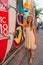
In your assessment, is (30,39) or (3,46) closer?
(3,46)

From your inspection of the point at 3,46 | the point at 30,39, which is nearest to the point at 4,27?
the point at 3,46

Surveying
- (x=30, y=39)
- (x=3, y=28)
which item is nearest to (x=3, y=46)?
(x=3, y=28)

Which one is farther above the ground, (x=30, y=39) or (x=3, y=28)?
(x=3, y=28)

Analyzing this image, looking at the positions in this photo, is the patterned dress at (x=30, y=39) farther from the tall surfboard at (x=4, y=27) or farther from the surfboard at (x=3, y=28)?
the surfboard at (x=3, y=28)

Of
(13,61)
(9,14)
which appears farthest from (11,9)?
(13,61)

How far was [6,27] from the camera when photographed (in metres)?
6.06

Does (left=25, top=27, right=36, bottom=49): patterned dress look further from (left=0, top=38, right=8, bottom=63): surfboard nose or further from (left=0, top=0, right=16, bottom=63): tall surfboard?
(left=0, top=38, right=8, bottom=63): surfboard nose

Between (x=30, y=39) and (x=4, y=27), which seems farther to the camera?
(x=30, y=39)

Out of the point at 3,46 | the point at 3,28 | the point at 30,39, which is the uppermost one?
the point at 3,28

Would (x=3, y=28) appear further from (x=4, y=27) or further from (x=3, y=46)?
(x=3, y=46)

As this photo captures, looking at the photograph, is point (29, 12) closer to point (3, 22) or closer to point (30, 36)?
point (30, 36)

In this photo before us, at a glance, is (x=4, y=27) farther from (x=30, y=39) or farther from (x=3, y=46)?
(x=30, y=39)

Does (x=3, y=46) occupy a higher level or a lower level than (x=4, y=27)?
lower

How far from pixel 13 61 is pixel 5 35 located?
2601mm
